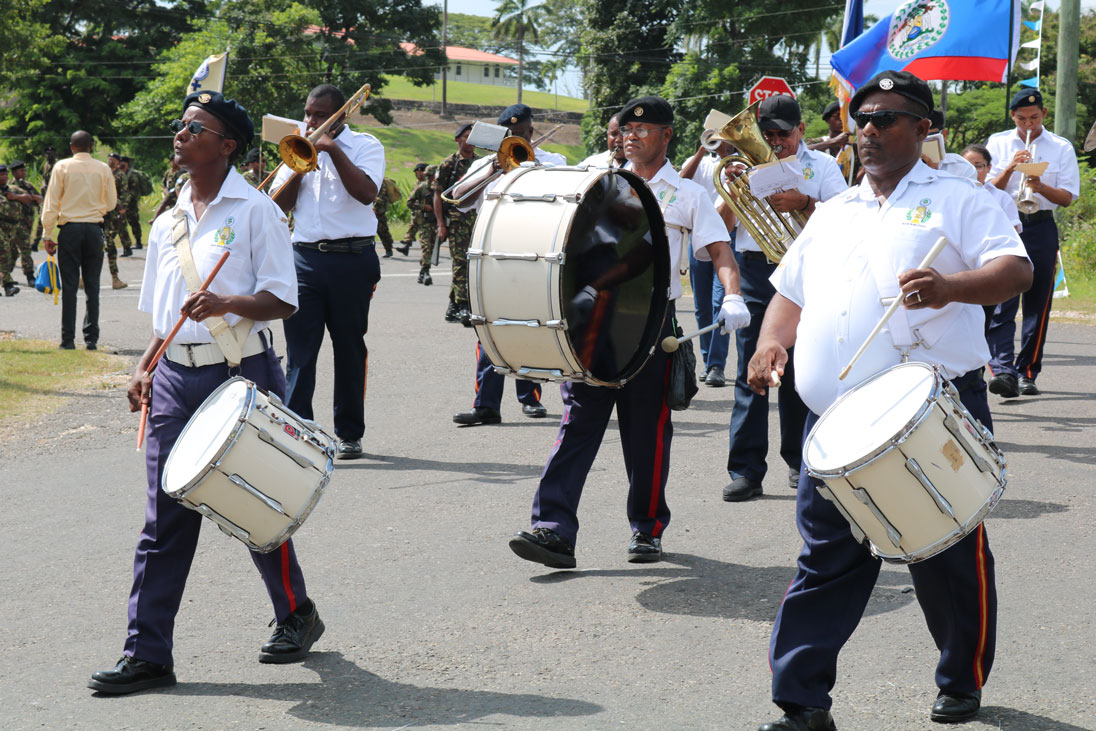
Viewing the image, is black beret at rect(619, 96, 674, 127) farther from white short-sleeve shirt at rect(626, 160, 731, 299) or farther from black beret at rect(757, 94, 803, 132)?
black beret at rect(757, 94, 803, 132)

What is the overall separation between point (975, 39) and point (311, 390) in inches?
274

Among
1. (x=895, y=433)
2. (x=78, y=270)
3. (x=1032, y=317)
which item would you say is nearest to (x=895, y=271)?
(x=895, y=433)

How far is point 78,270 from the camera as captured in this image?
13.1 m

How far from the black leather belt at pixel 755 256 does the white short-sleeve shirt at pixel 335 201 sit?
7.49 ft

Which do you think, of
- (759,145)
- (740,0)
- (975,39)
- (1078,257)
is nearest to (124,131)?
(740,0)

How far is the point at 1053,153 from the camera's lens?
34.7 ft

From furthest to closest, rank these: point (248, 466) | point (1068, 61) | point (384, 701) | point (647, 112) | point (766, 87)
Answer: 1. point (1068, 61)
2. point (766, 87)
3. point (647, 112)
4. point (384, 701)
5. point (248, 466)

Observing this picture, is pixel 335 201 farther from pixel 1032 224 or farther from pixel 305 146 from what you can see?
pixel 1032 224

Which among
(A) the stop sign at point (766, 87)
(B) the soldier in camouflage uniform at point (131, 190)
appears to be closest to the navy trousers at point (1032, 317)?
(A) the stop sign at point (766, 87)

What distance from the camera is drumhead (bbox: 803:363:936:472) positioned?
3.48m

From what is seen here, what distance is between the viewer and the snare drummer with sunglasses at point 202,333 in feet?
14.6

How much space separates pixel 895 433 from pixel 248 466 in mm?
2001

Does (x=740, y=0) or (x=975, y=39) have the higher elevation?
(x=740, y=0)

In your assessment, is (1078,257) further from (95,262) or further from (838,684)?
(838,684)
